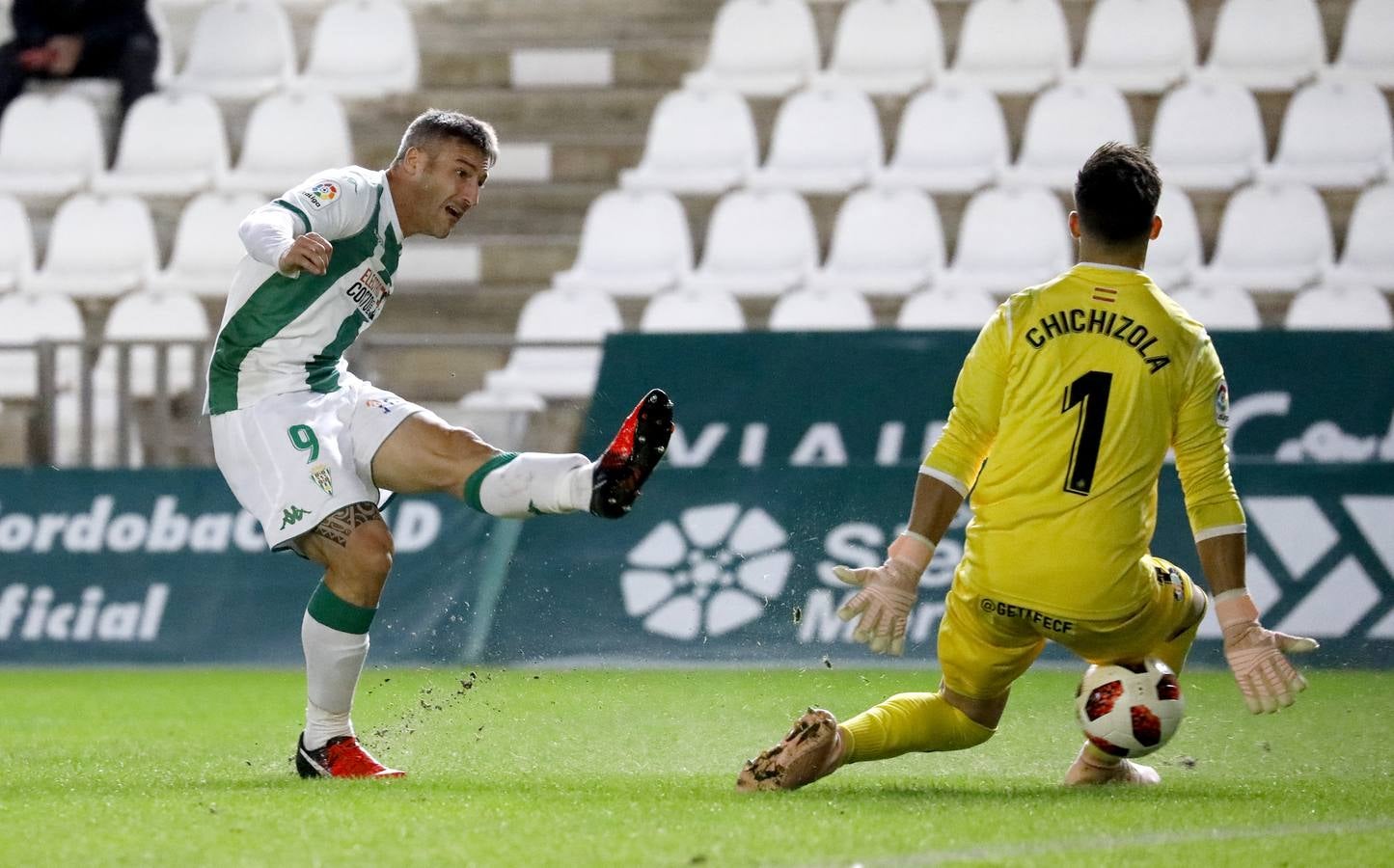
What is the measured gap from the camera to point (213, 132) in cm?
1341

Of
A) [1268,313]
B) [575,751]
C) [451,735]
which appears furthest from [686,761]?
[1268,313]

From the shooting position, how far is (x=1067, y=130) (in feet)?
39.2

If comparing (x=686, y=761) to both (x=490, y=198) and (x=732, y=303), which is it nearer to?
(x=732, y=303)

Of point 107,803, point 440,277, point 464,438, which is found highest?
point 464,438

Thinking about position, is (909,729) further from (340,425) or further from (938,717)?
(340,425)

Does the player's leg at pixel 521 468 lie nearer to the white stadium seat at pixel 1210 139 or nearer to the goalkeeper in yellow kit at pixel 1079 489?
the goalkeeper in yellow kit at pixel 1079 489

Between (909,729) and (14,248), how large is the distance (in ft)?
32.5

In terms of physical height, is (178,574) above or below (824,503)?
below

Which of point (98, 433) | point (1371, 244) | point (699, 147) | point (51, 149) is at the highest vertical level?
point (699, 147)

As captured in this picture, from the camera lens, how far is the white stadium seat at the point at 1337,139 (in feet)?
37.7

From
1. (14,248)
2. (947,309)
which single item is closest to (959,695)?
(947,309)

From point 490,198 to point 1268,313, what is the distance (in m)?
5.42

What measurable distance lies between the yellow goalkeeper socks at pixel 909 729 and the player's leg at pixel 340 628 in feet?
4.29

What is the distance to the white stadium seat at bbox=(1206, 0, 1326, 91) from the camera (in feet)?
40.0
